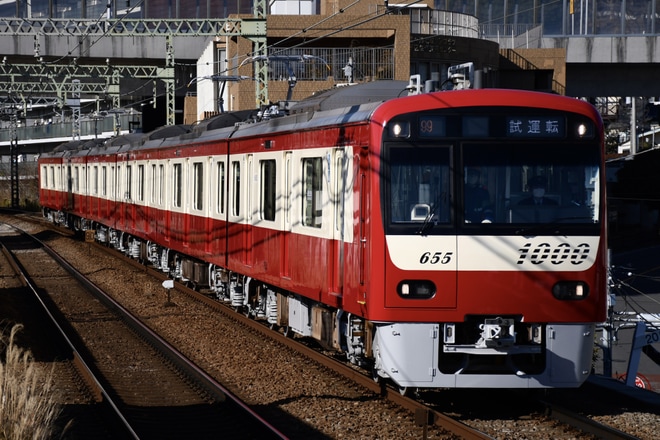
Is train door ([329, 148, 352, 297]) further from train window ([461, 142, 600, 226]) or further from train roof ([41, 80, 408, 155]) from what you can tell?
train window ([461, 142, 600, 226])

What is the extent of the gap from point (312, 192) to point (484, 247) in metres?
2.86

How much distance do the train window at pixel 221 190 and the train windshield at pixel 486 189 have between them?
7.23m

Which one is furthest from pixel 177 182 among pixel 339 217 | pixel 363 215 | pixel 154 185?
pixel 363 215

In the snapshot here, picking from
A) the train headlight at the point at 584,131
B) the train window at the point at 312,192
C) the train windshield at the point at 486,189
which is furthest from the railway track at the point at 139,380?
the train headlight at the point at 584,131

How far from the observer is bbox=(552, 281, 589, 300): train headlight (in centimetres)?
924

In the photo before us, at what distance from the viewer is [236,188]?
15359 millimetres

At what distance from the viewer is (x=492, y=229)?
9.17 m

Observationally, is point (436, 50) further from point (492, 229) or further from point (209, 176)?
point (492, 229)

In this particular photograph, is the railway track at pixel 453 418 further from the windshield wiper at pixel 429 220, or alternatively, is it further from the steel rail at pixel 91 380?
the steel rail at pixel 91 380

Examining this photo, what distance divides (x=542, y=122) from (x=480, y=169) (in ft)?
2.29

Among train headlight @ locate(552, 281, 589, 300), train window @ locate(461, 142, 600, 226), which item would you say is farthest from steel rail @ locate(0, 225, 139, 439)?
train headlight @ locate(552, 281, 589, 300)

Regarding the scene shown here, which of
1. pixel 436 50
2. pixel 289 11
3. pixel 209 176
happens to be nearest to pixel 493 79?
pixel 436 50

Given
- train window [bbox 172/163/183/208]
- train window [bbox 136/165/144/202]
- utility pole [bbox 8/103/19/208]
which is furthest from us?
utility pole [bbox 8/103/19/208]

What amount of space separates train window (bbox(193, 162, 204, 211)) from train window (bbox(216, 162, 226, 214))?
123 cm
